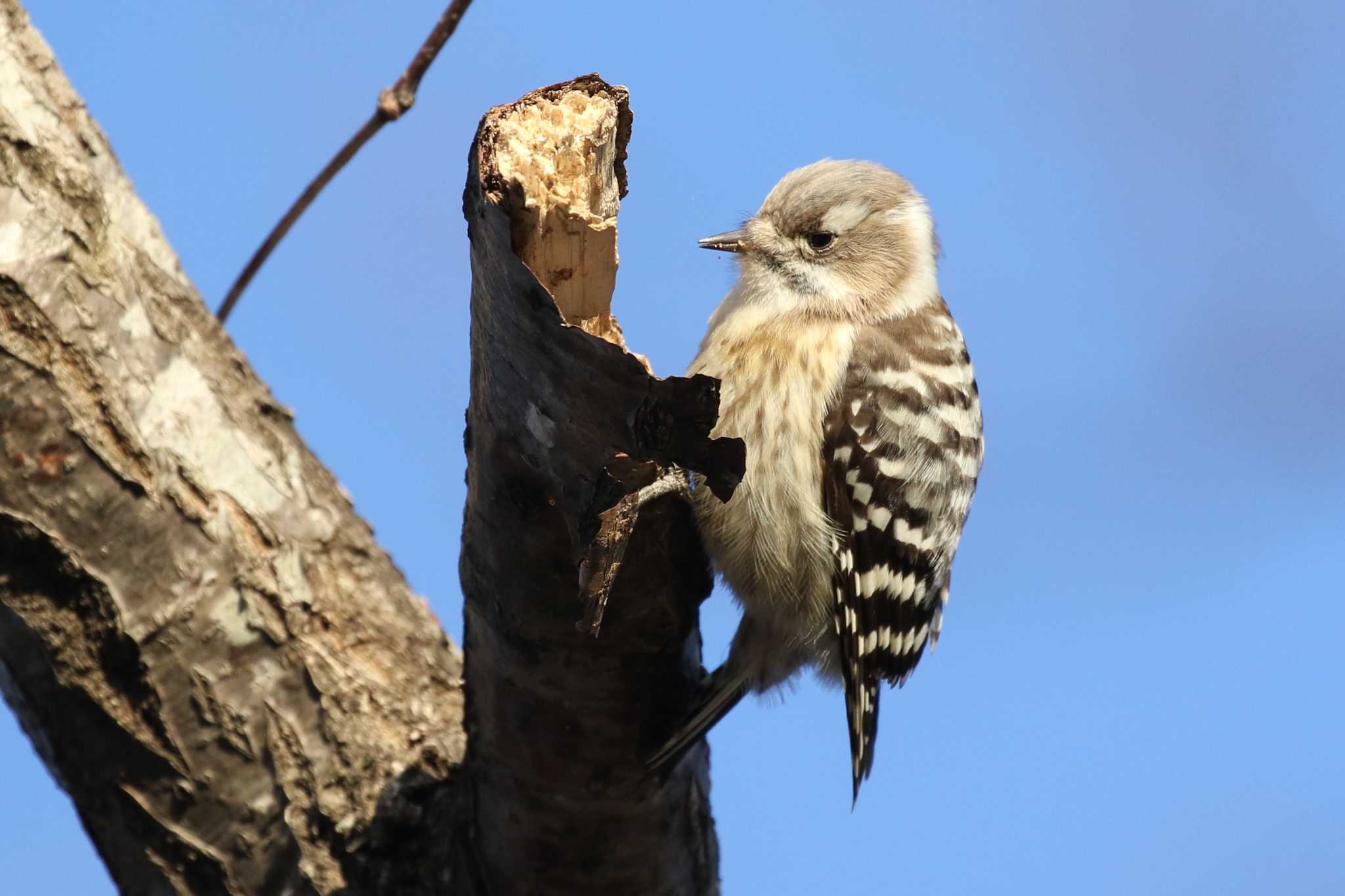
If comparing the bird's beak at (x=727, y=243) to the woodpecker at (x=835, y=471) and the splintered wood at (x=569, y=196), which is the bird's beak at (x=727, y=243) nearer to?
the woodpecker at (x=835, y=471)

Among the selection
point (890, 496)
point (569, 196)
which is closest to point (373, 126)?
point (569, 196)

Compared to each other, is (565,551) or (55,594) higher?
(565,551)

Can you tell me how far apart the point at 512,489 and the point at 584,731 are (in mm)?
711

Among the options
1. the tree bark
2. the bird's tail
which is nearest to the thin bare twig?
the tree bark

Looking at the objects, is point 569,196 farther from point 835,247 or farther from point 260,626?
point 835,247

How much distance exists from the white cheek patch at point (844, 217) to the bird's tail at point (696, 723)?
1732mm

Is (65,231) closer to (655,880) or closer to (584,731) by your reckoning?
(584,731)

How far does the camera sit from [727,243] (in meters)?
4.31

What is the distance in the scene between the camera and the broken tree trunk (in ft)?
7.25

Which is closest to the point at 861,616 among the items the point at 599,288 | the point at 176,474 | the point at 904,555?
the point at 904,555

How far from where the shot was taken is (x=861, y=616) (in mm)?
3758

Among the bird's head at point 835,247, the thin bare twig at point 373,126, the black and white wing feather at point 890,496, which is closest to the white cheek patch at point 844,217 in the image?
the bird's head at point 835,247

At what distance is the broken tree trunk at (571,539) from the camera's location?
2209mm

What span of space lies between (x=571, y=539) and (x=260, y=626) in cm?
104
